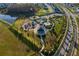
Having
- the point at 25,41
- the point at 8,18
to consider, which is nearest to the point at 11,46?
the point at 25,41

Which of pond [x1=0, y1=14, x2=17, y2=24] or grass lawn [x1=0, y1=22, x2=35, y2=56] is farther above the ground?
pond [x1=0, y1=14, x2=17, y2=24]

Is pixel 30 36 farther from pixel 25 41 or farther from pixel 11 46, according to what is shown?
pixel 11 46

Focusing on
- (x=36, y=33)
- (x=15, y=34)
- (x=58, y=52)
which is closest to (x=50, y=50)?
(x=58, y=52)

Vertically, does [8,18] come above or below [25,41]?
above

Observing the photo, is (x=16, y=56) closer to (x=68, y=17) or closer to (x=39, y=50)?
(x=39, y=50)

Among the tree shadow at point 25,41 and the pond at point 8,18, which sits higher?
the pond at point 8,18

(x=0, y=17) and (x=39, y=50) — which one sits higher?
(x=0, y=17)
